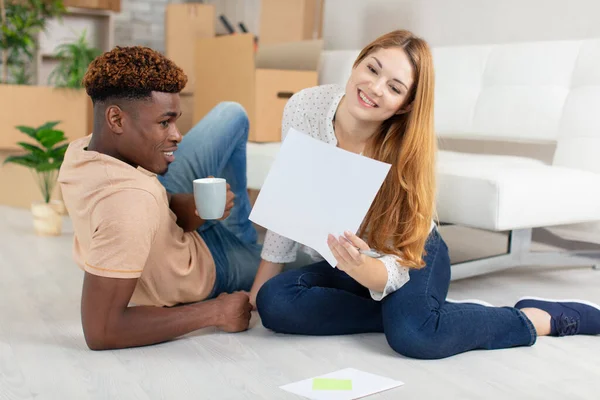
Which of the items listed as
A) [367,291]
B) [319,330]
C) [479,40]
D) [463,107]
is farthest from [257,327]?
[479,40]

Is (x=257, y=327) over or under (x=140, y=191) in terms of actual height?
under

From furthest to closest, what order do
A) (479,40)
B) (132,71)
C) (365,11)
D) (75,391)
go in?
(365,11)
(479,40)
(132,71)
(75,391)

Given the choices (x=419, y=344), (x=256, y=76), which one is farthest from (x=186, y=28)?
(x=419, y=344)

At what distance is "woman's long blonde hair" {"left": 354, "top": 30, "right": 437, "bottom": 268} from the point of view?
143cm

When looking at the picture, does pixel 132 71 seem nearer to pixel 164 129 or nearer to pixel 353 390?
pixel 164 129

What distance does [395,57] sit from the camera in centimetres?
145

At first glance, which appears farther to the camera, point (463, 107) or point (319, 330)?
point (463, 107)

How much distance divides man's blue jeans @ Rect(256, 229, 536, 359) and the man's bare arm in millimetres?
74

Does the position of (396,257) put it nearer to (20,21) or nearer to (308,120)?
(308,120)

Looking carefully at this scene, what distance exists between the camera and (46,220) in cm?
270

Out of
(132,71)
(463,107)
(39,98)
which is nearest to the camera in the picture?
(132,71)

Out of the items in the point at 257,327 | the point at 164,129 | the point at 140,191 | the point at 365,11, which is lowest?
the point at 257,327

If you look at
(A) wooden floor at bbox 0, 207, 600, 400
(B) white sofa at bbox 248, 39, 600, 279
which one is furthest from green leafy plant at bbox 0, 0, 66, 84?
(A) wooden floor at bbox 0, 207, 600, 400

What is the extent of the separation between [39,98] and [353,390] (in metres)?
2.59
